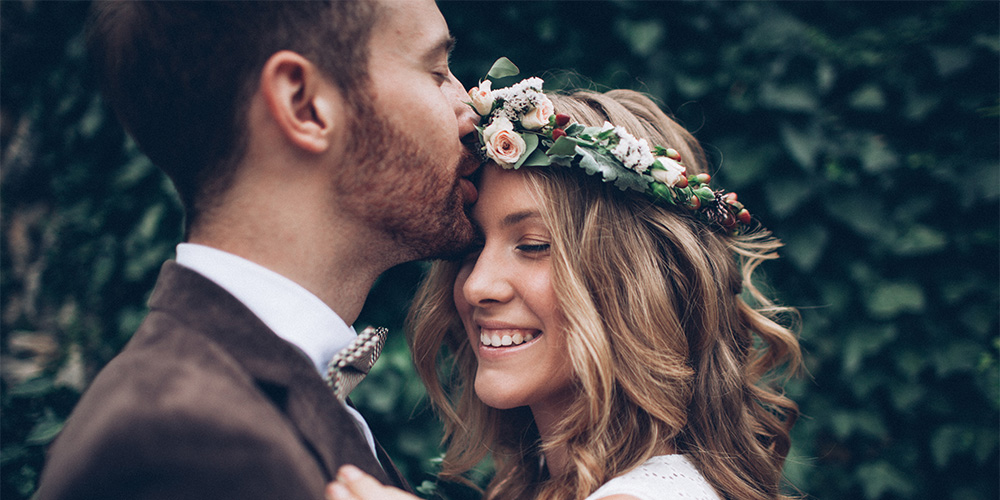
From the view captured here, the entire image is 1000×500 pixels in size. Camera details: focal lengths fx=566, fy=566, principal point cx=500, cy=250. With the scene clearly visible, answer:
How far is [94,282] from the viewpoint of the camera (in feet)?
10.7

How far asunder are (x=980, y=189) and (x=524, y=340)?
2296 mm

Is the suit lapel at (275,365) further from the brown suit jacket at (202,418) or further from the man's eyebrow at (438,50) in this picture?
the man's eyebrow at (438,50)

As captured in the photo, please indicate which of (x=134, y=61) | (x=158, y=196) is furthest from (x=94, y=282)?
(x=134, y=61)

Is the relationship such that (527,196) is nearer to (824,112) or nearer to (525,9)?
(525,9)

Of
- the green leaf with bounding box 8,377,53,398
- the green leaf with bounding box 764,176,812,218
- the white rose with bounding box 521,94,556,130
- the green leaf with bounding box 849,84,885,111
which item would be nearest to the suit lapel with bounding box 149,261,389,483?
the white rose with bounding box 521,94,556,130

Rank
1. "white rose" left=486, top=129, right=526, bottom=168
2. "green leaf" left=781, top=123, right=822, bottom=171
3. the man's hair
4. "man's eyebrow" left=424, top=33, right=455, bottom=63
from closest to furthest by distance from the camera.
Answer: the man's hair → "man's eyebrow" left=424, top=33, right=455, bottom=63 → "white rose" left=486, top=129, right=526, bottom=168 → "green leaf" left=781, top=123, right=822, bottom=171

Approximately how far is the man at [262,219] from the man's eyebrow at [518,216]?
15cm

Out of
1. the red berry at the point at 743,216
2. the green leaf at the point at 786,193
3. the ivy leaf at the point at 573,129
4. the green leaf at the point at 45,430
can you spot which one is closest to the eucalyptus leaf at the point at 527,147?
the ivy leaf at the point at 573,129

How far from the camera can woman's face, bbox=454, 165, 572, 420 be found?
6.08 ft

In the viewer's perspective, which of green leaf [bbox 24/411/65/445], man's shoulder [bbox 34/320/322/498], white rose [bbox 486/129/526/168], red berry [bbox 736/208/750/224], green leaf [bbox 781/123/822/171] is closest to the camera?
man's shoulder [bbox 34/320/322/498]

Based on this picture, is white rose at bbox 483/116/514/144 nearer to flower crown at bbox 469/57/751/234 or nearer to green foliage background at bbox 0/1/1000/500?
flower crown at bbox 469/57/751/234

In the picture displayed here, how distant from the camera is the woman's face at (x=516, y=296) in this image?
185 cm

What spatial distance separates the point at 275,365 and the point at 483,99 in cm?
109

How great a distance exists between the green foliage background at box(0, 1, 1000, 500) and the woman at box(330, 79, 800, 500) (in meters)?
0.85
